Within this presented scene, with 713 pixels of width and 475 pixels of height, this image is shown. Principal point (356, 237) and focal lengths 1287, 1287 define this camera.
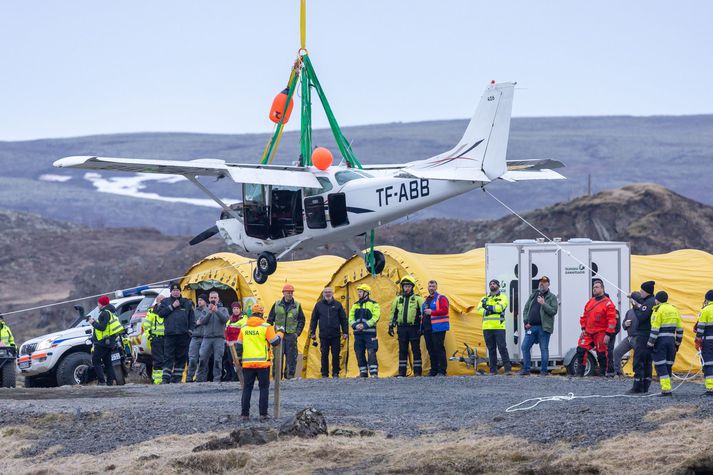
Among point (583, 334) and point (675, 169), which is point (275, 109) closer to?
point (583, 334)

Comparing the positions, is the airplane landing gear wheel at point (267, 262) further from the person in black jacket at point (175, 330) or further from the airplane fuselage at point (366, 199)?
the person in black jacket at point (175, 330)

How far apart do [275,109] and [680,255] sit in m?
11.2

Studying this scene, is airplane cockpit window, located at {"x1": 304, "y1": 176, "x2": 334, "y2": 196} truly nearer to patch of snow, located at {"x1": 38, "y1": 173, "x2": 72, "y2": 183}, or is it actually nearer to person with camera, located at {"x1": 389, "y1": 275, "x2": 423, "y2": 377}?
person with camera, located at {"x1": 389, "y1": 275, "x2": 423, "y2": 377}

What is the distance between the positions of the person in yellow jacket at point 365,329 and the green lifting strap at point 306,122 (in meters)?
3.13

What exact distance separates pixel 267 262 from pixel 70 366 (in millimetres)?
5495

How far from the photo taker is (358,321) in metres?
24.7

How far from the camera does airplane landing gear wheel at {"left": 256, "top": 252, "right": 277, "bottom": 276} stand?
23.4 meters

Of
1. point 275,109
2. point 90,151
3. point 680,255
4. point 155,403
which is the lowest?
point 155,403

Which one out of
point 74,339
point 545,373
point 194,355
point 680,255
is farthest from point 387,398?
point 680,255

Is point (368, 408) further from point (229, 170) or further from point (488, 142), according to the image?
point (229, 170)

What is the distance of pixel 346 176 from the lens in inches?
886

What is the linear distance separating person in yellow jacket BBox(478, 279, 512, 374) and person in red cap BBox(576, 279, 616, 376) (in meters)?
1.43

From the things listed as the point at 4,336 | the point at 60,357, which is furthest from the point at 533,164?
the point at 4,336

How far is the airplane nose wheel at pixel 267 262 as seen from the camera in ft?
76.7
